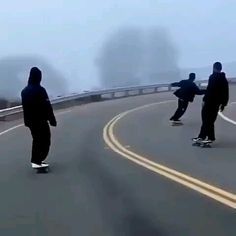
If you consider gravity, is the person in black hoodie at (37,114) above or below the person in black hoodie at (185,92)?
above

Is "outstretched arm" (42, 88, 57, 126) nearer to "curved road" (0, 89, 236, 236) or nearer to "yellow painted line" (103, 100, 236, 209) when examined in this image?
"curved road" (0, 89, 236, 236)

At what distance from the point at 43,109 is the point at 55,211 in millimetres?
4355

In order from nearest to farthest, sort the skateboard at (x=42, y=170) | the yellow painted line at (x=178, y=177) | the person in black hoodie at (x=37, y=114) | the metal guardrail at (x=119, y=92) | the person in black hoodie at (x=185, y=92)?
the yellow painted line at (x=178, y=177), the skateboard at (x=42, y=170), the person in black hoodie at (x=37, y=114), the person in black hoodie at (x=185, y=92), the metal guardrail at (x=119, y=92)

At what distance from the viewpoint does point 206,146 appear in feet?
51.8

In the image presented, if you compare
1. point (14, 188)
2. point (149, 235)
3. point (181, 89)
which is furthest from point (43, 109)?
point (181, 89)

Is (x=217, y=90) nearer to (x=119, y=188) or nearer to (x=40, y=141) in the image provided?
(x=40, y=141)

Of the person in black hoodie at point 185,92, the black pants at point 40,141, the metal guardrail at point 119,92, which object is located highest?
the black pants at point 40,141

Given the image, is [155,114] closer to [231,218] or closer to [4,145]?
[4,145]

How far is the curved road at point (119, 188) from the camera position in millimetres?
7547

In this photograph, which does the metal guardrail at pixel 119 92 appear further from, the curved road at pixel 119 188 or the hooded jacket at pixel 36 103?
the hooded jacket at pixel 36 103

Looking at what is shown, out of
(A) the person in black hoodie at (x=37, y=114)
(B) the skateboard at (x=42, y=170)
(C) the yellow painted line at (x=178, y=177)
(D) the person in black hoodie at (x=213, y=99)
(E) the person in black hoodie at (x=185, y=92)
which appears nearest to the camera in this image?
(C) the yellow painted line at (x=178, y=177)

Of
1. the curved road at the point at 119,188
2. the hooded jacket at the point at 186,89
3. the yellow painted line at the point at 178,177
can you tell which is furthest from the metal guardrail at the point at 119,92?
the yellow painted line at the point at 178,177

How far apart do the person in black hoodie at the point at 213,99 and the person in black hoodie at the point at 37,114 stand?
189 inches

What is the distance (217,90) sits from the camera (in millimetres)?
16062
